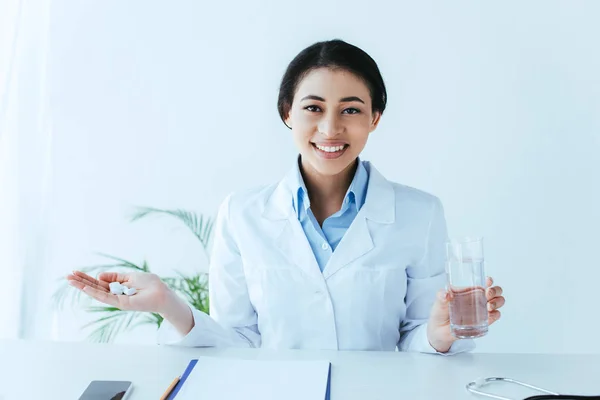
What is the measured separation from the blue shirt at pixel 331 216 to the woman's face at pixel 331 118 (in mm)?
88

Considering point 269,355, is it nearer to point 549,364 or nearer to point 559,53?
point 549,364

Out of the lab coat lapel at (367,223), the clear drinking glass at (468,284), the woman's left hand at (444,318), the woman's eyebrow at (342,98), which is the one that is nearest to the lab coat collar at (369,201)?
the lab coat lapel at (367,223)

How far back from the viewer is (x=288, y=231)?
1.72 m

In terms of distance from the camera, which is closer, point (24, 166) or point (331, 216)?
point (331, 216)

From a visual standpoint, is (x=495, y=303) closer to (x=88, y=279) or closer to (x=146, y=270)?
(x=88, y=279)

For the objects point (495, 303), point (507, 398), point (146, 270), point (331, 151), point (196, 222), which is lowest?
point (146, 270)

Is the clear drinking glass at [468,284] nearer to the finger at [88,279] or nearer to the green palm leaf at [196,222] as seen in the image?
the finger at [88,279]

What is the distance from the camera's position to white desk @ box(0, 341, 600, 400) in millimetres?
1212

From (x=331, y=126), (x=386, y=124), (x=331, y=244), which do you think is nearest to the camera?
(x=331, y=126)

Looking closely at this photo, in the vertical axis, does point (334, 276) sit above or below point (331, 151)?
below

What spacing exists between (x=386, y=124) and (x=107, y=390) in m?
1.95

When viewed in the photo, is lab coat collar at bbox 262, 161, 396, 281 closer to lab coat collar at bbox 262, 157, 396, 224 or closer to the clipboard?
lab coat collar at bbox 262, 157, 396, 224

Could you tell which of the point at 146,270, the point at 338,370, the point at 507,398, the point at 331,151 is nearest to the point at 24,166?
the point at 146,270

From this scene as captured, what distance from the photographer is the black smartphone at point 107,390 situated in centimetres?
118
